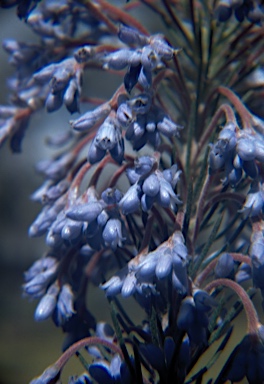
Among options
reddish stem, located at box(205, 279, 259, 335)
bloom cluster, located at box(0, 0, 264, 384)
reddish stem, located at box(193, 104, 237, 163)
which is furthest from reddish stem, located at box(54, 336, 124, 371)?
reddish stem, located at box(193, 104, 237, 163)

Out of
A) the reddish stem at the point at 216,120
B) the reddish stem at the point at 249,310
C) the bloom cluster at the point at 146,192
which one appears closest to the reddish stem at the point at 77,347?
the bloom cluster at the point at 146,192

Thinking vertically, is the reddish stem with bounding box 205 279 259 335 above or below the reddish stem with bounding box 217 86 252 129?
below

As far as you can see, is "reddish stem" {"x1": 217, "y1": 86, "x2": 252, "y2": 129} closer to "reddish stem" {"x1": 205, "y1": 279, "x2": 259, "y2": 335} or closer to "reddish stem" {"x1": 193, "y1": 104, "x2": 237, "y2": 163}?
"reddish stem" {"x1": 193, "y1": 104, "x2": 237, "y2": 163}

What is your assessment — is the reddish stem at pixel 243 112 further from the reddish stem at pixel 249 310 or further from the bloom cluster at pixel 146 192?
the reddish stem at pixel 249 310

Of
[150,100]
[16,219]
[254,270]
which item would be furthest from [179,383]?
[16,219]

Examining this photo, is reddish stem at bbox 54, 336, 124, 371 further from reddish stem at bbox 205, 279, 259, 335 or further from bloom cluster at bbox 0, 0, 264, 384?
reddish stem at bbox 205, 279, 259, 335

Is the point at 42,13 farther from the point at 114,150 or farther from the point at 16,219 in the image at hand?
the point at 16,219

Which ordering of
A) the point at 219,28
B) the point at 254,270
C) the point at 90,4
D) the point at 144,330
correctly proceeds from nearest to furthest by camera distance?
the point at 254,270, the point at 144,330, the point at 90,4, the point at 219,28

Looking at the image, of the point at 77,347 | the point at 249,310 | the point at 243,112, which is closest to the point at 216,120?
the point at 243,112

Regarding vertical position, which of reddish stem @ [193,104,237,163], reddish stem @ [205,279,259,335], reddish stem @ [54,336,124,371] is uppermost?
reddish stem @ [193,104,237,163]
